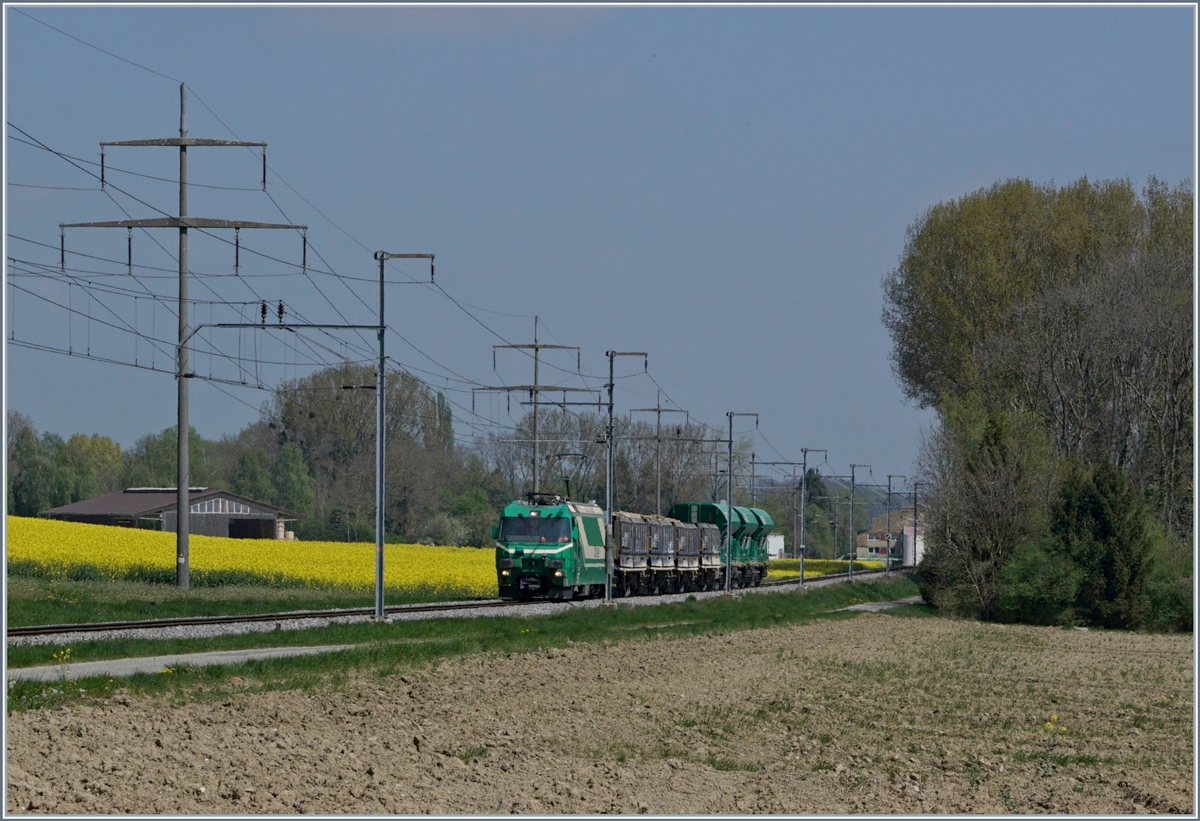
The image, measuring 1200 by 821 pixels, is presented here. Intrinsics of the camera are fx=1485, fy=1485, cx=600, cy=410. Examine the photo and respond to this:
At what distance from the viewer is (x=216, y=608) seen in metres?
37.2

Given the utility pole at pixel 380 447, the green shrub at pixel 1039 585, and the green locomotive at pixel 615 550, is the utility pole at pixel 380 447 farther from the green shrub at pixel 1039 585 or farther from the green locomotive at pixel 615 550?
the green shrub at pixel 1039 585

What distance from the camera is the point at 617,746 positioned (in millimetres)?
18109

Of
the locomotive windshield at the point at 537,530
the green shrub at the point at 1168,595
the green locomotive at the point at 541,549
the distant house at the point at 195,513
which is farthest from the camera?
the distant house at the point at 195,513

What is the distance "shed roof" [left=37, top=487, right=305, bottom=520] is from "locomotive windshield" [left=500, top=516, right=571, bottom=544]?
48635mm

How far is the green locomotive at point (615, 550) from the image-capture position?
49.0 meters

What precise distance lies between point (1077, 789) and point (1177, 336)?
170 feet

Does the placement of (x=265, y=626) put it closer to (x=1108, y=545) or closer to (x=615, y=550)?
(x=615, y=550)

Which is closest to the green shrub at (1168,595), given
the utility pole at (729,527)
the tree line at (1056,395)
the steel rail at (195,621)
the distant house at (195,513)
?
the tree line at (1056,395)

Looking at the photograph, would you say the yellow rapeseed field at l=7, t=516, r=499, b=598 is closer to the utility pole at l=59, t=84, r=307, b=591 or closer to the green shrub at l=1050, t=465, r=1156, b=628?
the utility pole at l=59, t=84, r=307, b=591

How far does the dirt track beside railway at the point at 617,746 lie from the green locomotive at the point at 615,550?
783 inches

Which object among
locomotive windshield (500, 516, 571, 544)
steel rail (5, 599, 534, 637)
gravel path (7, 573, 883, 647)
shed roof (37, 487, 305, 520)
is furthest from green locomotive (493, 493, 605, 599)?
shed roof (37, 487, 305, 520)

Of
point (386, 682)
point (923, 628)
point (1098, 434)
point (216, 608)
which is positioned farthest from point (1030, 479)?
point (386, 682)

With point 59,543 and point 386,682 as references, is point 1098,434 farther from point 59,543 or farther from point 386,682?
point 386,682

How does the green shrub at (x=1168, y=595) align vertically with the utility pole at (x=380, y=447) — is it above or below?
below
